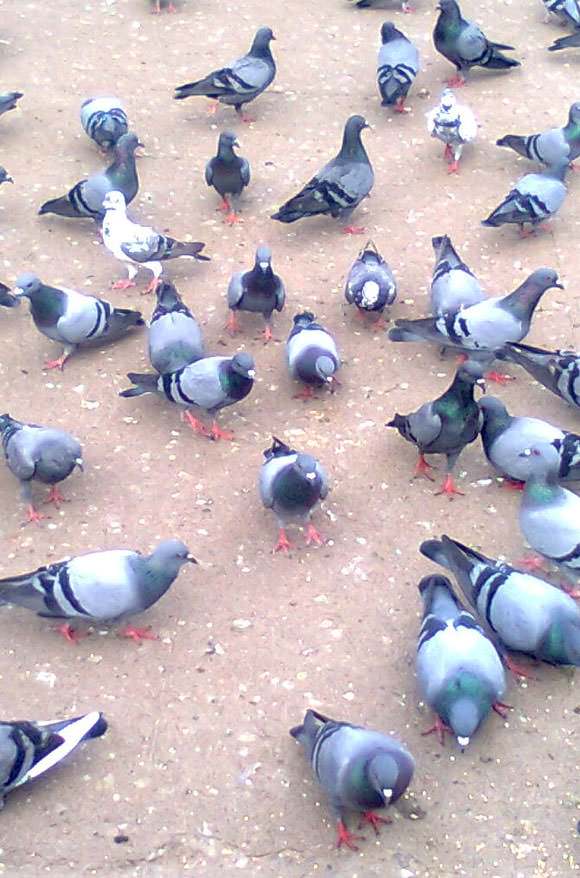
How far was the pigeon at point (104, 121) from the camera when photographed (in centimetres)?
874

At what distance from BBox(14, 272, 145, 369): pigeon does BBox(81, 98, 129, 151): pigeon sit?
7.80 feet

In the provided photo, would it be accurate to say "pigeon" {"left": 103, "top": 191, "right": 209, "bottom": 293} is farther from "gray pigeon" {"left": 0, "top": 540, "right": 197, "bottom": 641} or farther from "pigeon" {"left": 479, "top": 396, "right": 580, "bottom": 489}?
"gray pigeon" {"left": 0, "top": 540, "right": 197, "bottom": 641}

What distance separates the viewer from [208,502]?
5.96 m

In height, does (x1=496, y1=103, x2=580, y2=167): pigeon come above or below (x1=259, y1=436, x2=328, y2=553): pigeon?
above

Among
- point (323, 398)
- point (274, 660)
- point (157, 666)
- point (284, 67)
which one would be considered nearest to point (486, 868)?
point (274, 660)

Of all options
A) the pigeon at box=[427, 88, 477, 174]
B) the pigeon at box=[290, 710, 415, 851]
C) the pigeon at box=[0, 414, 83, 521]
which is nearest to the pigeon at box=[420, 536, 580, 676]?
the pigeon at box=[290, 710, 415, 851]

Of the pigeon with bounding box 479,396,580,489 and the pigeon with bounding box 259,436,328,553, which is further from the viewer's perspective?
the pigeon with bounding box 479,396,580,489

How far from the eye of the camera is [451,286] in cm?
693

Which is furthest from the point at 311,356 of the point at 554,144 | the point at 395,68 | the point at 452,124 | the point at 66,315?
the point at 395,68

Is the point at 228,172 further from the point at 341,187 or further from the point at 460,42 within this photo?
the point at 460,42

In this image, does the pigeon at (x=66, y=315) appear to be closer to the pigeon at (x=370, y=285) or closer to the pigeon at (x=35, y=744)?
the pigeon at (x=370, y=285)

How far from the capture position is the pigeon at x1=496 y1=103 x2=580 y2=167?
8.43 m

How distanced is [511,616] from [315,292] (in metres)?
3.51

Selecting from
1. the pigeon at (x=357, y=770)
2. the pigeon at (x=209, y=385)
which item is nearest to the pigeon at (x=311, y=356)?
the pigeon at (x=209, y=385)
